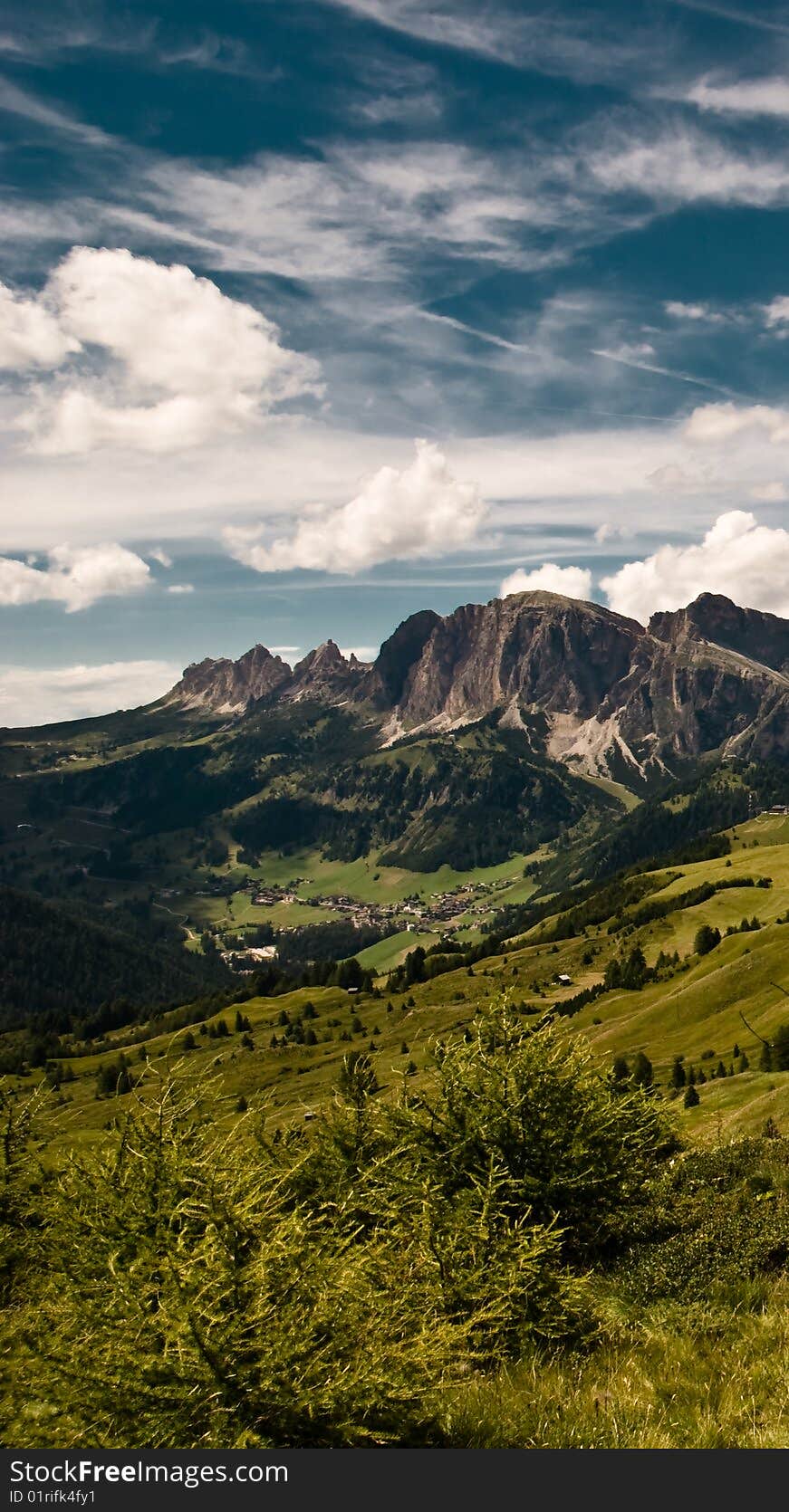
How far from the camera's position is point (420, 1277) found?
54.4ft

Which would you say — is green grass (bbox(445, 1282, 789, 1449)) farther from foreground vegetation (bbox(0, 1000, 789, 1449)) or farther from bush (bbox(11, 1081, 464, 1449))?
bush (bbox(11, 1081, 464, 1449))

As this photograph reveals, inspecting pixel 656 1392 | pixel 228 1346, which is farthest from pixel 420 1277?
pixel 228 1346

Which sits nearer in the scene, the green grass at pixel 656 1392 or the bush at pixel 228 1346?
the green grass at pixel 656 1392

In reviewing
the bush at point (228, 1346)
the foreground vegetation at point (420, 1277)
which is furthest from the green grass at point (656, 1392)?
the bush at point (228, 1346)

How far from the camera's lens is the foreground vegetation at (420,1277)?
391 inches

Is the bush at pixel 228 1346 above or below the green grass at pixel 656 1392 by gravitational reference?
above

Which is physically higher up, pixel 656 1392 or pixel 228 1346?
pixel 228 1346

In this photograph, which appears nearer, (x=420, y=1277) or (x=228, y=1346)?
(x=228, y=1346)

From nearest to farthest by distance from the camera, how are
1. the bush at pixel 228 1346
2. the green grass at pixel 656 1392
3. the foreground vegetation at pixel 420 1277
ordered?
1. the green grass at pixel 656 1392
2. the bush at pixel 228 1346
3. the foreground vegetation at pixel 420 1277

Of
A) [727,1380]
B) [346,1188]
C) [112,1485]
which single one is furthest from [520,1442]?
[346,1188]

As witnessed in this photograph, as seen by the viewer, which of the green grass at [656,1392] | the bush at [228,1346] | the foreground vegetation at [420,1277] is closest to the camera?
the green grass at [656,1392]

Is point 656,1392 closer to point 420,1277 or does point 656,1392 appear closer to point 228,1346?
point 228,1346

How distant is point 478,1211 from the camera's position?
61.5 feet

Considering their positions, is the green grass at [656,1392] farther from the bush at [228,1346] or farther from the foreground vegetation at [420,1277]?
the bush at [228,1346]
